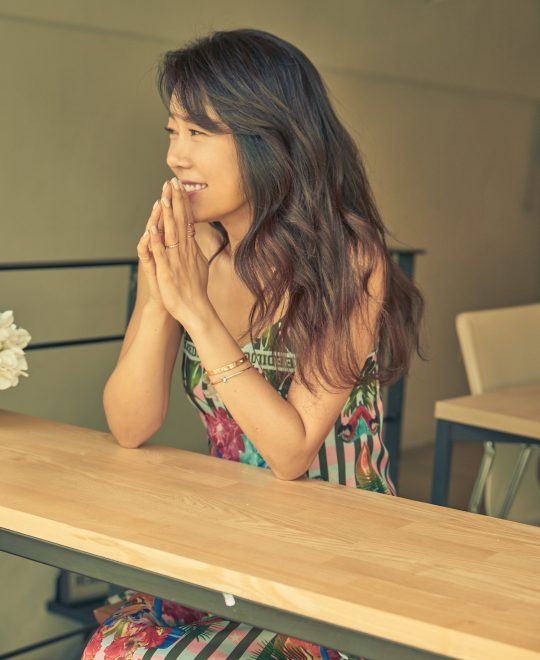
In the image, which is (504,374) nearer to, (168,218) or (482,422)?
(482,422)

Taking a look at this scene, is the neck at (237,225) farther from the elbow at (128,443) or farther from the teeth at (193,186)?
the elbow at (128,443)

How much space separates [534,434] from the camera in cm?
239

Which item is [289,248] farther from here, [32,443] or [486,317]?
[486,317]

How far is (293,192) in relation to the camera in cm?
180

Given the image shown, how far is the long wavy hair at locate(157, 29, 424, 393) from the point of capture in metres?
1.73

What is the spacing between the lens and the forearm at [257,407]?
1629 mm

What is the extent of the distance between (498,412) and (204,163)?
107 cm

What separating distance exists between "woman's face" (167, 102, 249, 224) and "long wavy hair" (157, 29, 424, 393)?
14 millimetres

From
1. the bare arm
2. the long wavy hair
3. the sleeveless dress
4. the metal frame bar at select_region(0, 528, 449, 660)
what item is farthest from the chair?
the metal frame bar at select_region(0, 528, 449, 660)

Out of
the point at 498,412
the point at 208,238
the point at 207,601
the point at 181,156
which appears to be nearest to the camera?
the point at 207,601

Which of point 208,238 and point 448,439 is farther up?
point 208,238

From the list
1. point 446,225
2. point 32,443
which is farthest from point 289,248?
point 446,225

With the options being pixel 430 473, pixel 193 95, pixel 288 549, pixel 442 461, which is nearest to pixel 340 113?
pixel 430 473

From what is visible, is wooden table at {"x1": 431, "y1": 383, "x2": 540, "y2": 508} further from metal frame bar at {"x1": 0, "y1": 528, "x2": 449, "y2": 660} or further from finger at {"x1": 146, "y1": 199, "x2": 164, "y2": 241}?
metal frame bar at {"x1": 0, "y1": 528, "x2": 449, "y2": 660}
